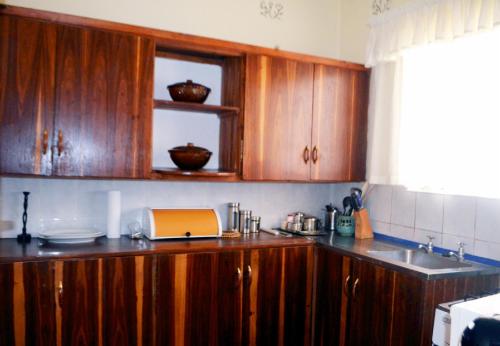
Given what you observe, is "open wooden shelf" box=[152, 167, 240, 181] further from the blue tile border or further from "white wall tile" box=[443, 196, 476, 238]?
"white wall tile" box=[443, 196, 476, 238]

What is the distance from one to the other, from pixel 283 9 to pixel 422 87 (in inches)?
44.3

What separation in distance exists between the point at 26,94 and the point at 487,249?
2357mm

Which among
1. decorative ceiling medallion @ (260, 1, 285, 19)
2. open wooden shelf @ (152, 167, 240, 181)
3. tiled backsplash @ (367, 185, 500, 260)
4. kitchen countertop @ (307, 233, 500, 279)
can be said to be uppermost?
decorative ceiling medallion @ (260, 1, 285, 19)

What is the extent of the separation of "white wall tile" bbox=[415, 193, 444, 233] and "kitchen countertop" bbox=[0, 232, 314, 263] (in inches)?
25.4

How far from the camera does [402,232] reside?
2.70 metres

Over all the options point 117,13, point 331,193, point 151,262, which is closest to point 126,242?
point 151,262

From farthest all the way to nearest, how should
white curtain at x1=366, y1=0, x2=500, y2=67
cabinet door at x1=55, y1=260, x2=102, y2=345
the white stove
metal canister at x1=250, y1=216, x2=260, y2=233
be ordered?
metal canister at x1=250, y1=216, x2=260, y2=233 < white curtain at x1=366, y1=0, x2=500, y2=67 < cabinet door at x1=55, y1=260, x2=102, y2=345 < the white stove

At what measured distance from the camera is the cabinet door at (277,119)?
258 centimetres

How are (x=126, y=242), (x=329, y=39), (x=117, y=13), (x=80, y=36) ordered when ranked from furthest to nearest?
(x=329, y=39) → (x=117, y=13) → (x=126, y=242) → (x=80, y=36)

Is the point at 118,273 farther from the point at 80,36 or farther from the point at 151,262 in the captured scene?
the point at 80,36

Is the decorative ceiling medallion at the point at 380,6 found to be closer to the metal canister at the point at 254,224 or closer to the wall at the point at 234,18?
the wall at the point at 234,18

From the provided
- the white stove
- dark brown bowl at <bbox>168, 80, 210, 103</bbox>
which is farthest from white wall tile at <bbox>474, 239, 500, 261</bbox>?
dark brown bowl at <bbox>168, 80, 210, 103</bbox>

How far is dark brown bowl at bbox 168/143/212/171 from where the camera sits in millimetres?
2467

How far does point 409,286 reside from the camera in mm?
1992
